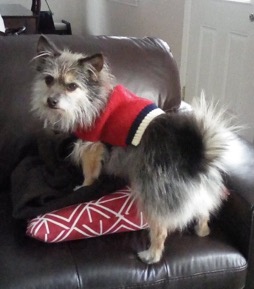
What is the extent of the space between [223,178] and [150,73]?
0.61 m

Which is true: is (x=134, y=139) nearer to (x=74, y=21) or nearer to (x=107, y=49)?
(x=107, y=49)

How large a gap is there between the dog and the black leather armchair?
53 mm

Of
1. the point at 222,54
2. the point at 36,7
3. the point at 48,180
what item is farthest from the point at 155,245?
the point at 36,7

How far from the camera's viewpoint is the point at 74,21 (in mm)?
5492

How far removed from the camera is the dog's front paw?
1.19 meters

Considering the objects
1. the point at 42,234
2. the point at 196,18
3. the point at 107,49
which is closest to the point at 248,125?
the point at 196,18

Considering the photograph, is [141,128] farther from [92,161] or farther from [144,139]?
[92,161]

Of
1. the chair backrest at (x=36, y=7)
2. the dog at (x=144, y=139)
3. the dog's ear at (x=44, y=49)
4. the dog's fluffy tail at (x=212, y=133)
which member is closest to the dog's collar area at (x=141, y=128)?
the dog at (x=144, y=139)

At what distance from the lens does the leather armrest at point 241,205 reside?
1.25 m

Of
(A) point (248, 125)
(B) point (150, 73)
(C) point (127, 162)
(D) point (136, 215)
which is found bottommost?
(A) point (248, 125)

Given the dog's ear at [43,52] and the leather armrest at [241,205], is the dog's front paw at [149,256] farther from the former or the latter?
the dog's ear at [43,52]

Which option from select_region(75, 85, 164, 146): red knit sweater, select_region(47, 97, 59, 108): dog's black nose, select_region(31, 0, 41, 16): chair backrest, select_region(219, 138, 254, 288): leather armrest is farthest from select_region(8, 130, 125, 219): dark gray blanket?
select_region(31, 0, 41, 16): chair backrest

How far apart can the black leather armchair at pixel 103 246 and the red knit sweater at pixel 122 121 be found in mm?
306

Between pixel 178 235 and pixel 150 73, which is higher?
pixel 150 73
